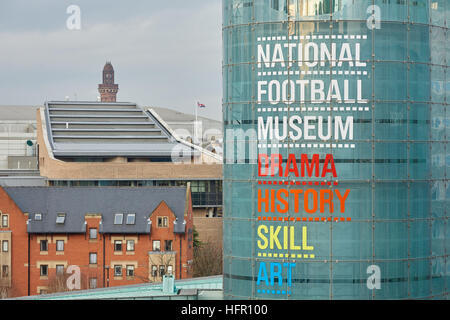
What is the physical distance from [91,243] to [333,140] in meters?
62.4

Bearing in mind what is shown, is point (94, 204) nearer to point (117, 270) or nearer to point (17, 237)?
point (117, 270)

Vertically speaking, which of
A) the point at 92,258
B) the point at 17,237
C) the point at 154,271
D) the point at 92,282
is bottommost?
the point at 92,282

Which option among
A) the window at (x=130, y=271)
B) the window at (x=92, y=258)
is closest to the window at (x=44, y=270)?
the window at (x=92, y=258)

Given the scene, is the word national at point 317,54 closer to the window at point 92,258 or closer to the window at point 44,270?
the window at point 92,258

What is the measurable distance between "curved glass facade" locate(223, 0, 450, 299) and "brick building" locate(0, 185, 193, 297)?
188ft

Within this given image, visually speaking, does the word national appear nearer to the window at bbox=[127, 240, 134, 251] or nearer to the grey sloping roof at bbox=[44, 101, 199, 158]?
the window at bbox=[127, 240, 134, 251]

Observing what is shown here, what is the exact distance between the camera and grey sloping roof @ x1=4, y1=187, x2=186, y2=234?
4040 inches

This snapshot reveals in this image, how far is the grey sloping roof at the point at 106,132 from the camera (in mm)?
159875

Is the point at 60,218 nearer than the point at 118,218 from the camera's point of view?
Yes

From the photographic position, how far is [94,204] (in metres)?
105

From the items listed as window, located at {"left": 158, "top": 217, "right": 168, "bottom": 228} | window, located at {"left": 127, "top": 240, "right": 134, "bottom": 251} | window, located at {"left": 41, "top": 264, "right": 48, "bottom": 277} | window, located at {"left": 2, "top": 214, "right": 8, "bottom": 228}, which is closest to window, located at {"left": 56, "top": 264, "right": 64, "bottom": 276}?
window, located at {"left": 41, "top": 264, "right": 48, "bottom": 277}

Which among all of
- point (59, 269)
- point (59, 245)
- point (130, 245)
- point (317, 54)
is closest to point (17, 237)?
point (59, 245)

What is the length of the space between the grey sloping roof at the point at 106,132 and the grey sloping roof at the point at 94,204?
163ft
